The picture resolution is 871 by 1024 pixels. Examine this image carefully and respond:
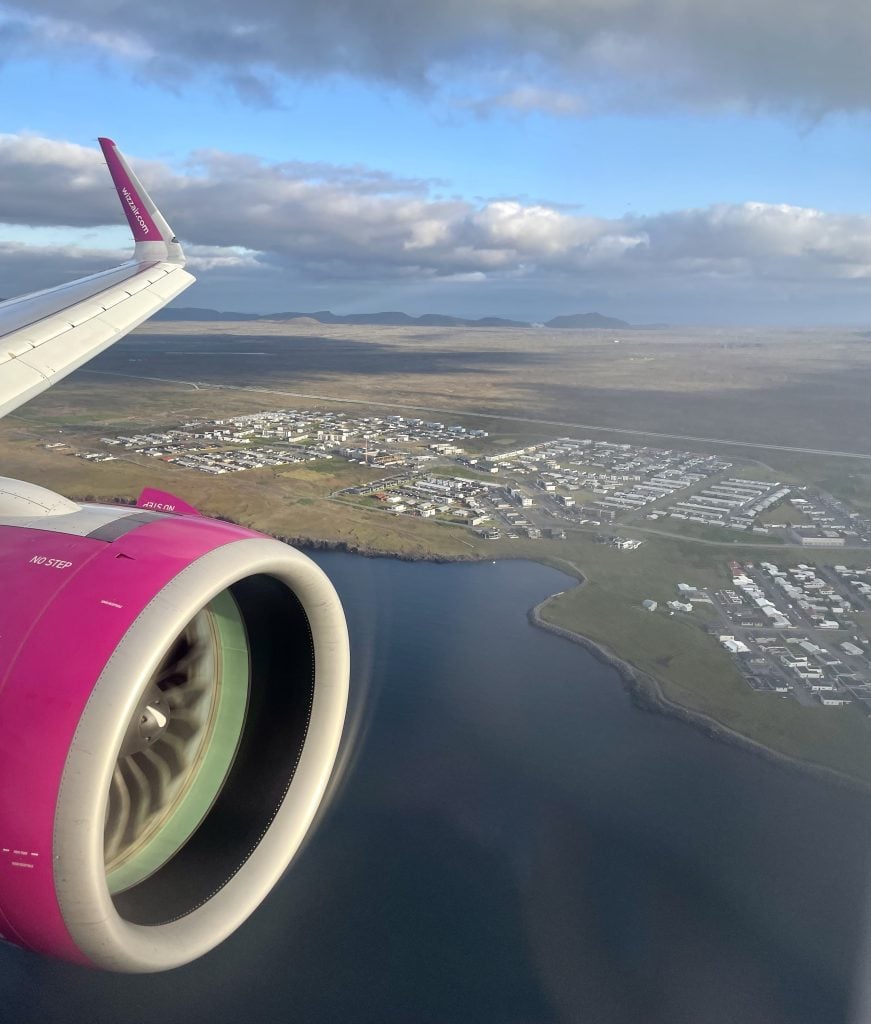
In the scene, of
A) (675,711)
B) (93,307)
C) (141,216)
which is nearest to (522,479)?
(675,711)

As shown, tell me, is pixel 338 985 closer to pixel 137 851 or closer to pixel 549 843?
pixel 549 843

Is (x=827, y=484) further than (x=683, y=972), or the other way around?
Result: (x=827, y=484)

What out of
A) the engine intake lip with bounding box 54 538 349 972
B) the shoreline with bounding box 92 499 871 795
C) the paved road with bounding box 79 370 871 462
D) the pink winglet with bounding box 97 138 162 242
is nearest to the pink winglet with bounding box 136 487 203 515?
the engine intake lip with bounding box 54 538 349 972

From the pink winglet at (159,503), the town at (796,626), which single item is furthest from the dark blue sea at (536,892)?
the pink winglet at (159,503)

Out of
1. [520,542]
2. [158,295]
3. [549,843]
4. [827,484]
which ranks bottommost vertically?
[549,843]

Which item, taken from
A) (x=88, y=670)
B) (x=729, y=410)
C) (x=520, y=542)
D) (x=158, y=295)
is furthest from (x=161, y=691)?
(x=729, y=410)

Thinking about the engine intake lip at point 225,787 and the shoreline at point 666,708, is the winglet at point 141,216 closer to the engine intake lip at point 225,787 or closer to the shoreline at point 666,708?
the engine intake lip at point 225,787

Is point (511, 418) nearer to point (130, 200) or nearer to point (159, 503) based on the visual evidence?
point (130, 200)
